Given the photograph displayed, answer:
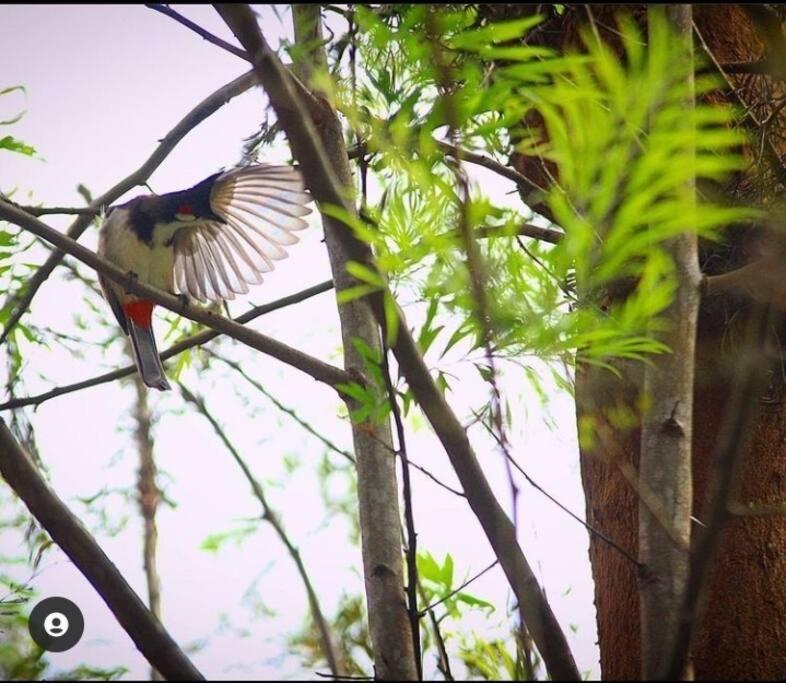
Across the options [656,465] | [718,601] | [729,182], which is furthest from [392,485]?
[729,182]

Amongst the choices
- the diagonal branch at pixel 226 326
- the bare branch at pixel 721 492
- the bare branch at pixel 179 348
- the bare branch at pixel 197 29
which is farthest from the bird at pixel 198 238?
the bare branch at pixel 721 492

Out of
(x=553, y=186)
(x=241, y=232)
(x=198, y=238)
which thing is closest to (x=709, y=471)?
(x=553, y=186)

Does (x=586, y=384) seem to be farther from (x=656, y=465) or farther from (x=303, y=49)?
(x=303, y=49)

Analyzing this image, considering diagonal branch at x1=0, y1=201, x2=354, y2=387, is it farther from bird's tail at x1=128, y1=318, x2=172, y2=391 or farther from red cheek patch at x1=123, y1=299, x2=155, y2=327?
red cheek patch at x1=123, y1=299, x2=155, y2=327

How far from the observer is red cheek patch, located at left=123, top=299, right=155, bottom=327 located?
6.64 feet

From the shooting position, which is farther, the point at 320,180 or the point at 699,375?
the point at 699,375

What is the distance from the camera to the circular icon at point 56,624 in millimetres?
1089

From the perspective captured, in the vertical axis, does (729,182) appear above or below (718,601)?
above

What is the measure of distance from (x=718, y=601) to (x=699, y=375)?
266mm

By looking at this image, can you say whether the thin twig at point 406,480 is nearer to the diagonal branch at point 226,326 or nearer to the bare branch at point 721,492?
the bare branch at point 721,492

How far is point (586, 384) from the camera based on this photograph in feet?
3.75

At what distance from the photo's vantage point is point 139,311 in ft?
6.68

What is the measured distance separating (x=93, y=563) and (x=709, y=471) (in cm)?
70

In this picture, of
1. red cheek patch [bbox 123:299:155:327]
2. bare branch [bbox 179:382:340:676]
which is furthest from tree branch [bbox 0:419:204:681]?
red cheek patch [bbox 123:299:155:327]
